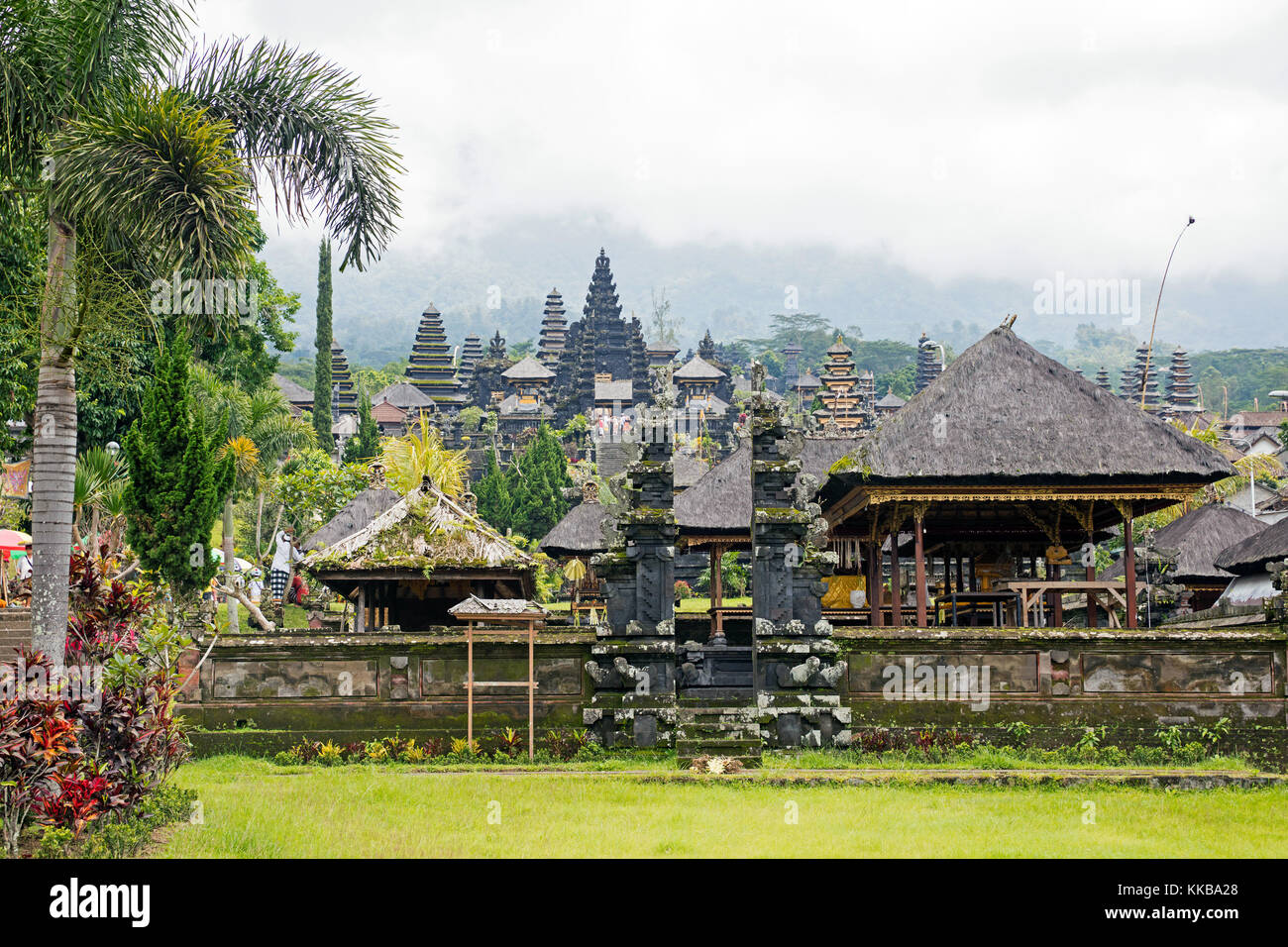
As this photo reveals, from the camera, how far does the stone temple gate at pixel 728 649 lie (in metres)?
16.0

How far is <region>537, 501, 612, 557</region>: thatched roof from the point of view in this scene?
3766 cm

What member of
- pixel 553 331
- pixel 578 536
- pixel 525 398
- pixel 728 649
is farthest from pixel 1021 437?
pixel 553 331

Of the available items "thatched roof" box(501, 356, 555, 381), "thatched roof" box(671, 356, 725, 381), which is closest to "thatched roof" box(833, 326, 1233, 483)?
"thatched roof" box(671, 356, 725, 381)

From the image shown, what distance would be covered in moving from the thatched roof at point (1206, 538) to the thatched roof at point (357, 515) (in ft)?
68.2

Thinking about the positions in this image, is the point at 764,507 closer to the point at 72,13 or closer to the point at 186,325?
the point at 186,325

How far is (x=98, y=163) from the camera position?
12.7 m

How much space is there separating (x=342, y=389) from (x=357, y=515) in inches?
2837

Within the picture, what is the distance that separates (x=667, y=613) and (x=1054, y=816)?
6056 mm

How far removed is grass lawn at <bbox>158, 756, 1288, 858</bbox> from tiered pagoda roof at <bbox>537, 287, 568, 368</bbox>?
98.7 meters

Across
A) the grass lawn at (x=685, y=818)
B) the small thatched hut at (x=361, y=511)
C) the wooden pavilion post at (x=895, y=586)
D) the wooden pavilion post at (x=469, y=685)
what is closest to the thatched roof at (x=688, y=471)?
the small thatched hut at (x=361, y=511)

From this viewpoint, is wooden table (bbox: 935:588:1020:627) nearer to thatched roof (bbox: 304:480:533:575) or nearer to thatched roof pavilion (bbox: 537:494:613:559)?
thatched roof (bbox: 304:480:533:575)

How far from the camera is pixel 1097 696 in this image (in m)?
16.2

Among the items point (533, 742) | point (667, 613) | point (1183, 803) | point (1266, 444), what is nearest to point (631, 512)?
point (667, 613)

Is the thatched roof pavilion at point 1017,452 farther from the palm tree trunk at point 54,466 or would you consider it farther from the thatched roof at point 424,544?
the palm tree trunk at point 54,466
